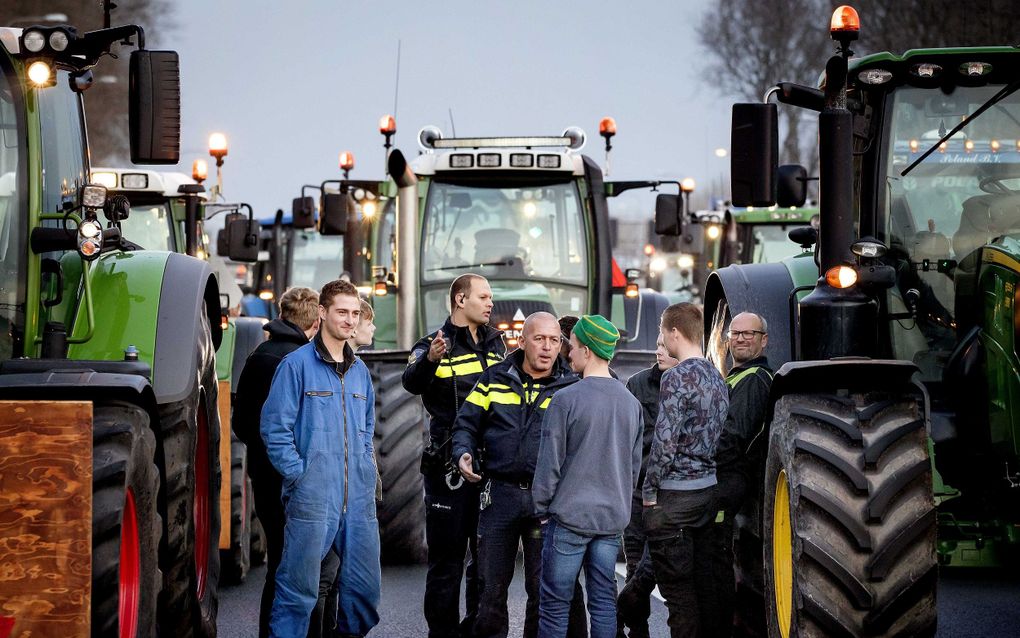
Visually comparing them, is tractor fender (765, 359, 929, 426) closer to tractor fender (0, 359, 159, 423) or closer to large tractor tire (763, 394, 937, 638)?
large tractor tire (763, 394, 937, 638)

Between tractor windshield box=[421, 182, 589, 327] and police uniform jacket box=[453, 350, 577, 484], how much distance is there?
606cm

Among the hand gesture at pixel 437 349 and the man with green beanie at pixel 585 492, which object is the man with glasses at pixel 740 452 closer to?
the man with green beanie at pixel 585 492

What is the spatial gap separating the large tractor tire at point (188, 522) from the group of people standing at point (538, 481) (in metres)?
0.36

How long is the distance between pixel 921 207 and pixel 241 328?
718cm

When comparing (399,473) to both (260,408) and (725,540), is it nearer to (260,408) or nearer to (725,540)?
(260,408)

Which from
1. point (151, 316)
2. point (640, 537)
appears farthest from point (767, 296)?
point (151, 316)

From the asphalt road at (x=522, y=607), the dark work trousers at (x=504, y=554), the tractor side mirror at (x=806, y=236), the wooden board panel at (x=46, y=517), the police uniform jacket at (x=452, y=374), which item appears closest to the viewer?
the wooden board panel at (x=46, y=517)

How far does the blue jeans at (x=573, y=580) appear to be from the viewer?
7289 millimetres

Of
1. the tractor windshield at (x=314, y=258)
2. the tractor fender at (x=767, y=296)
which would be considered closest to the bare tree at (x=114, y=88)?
the tractor windshield at (x=314, y=258)

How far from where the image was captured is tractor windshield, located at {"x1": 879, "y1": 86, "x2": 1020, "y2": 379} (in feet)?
25.7

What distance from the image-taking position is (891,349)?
26.5ft

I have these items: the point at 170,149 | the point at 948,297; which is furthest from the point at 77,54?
the point at 948,297

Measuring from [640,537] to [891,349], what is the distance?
1.82 m

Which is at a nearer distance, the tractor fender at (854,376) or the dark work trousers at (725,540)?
the tractor fender at (854,376)
